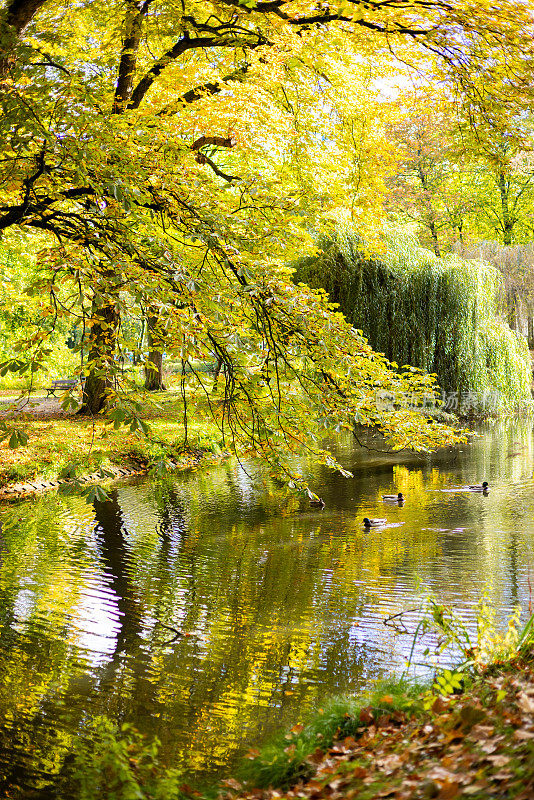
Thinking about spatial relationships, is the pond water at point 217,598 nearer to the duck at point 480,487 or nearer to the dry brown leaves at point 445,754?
the duck at point 480,487

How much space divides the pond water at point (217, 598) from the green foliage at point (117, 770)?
0.38 ft

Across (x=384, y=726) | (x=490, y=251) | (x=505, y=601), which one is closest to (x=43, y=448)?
(x=505, y=601)

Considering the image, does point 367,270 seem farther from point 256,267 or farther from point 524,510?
point 256,267

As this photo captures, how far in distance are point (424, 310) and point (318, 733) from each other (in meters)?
16.6

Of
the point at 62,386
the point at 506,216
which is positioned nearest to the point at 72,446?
the point at 62,386

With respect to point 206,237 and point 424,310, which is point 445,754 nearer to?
point 206,237

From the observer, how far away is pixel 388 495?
1052 centimetres

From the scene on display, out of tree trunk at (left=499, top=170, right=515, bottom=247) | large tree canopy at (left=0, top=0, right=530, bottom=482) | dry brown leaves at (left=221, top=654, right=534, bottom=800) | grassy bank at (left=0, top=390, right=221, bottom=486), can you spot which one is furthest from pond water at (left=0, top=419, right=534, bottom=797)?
→ tree trunk at (left=499, top=170, right=515, bottom=247)

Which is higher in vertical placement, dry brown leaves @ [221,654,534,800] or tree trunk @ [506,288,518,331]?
tree trunk @ [506,288,518,331]

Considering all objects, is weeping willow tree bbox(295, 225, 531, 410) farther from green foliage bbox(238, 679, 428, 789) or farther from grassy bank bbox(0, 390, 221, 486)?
green foliage bbox(238, 679, 428, 789)

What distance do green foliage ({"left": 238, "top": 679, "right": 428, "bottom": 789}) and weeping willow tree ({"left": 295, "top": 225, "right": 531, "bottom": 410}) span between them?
15378mm

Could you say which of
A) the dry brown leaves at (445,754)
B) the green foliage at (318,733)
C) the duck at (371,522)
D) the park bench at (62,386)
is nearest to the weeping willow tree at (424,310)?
the park bench at (62,386)

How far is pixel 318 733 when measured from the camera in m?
3.75

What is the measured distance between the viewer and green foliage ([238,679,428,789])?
3.40 m
